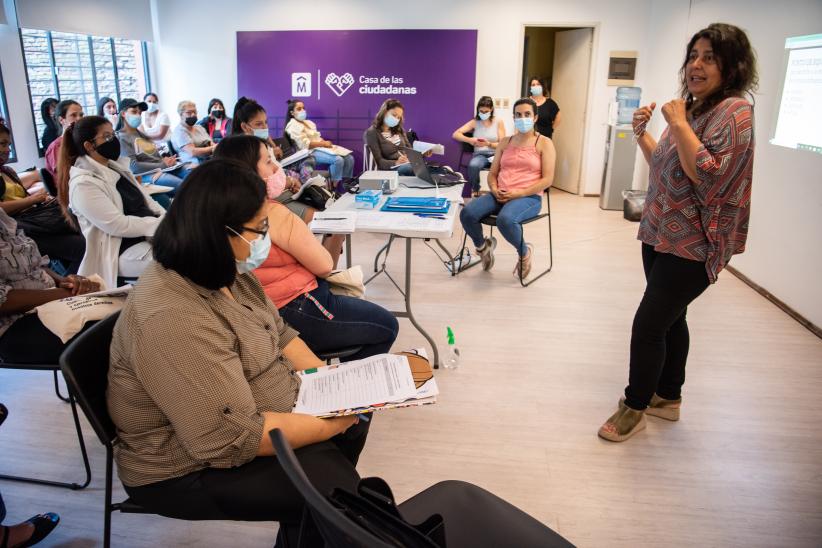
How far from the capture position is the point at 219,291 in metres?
1.51

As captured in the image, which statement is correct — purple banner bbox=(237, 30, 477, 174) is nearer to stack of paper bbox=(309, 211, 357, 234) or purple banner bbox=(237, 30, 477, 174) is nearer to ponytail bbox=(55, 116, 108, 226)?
stack of paper bbox=(309, 211, 357, 234)

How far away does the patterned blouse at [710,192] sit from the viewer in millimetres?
2053

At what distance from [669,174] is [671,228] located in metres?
0.20

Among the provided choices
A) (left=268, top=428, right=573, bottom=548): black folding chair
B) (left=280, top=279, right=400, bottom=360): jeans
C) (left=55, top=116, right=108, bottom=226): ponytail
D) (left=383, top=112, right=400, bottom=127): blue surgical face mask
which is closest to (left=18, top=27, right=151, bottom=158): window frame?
(left=383, top=112, right=400, bottom=127): blue surgical face mask

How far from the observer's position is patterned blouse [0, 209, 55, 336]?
2195 millimetres

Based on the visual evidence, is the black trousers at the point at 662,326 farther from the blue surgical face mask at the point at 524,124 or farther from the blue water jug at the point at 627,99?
the blue water jug at the point at 627,99

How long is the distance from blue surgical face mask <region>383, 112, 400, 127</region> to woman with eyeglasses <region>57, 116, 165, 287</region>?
367 cm

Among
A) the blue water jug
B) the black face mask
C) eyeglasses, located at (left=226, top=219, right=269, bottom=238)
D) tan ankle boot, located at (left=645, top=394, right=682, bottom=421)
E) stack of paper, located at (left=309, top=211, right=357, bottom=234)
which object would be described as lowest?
tan ankle boot, located at (left=645, top=394, right=682, bottom=421)

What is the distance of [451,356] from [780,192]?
8.99 ft

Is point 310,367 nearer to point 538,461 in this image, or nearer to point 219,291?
point 219,291

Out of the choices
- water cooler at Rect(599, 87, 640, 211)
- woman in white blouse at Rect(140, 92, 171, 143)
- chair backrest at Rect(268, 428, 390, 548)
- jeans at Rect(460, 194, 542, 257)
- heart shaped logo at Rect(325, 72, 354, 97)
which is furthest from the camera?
heart shaped logo at Rect(325, 72, 354, 97)

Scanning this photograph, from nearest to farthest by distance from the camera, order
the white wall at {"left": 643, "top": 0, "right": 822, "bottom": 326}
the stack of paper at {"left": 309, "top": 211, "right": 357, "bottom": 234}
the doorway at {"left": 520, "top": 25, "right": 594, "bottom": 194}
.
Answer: the stack of paper at {"left": 309, "top": 211, "right": 357, "bottom": 234} → the white wall at {"left": 643, "top": 0, "right": 822, "bottom": 326} → the doorway at {"left": 520, "top": 25, "right": 594, "bottom": 194}

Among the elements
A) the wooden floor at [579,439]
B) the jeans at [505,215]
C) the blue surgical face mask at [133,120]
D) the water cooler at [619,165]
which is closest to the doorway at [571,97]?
the water cooler at [619,165]

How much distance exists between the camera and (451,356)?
3312mm
